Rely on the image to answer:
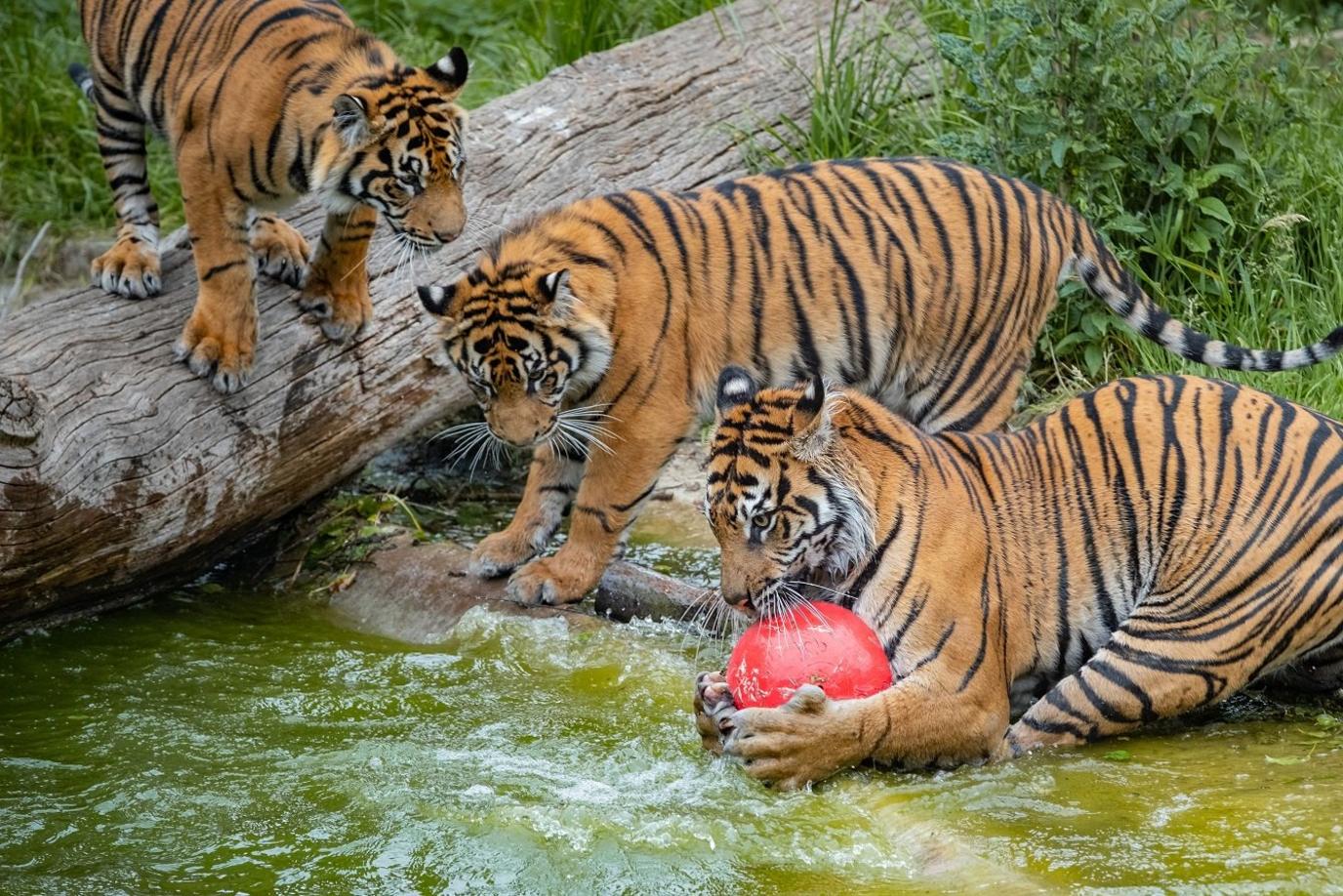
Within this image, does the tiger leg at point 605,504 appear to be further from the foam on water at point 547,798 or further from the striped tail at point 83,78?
the striped tail at point 83,78

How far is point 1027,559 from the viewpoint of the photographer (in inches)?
157

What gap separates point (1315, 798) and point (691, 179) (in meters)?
3.94

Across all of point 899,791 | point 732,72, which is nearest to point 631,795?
point 899,791

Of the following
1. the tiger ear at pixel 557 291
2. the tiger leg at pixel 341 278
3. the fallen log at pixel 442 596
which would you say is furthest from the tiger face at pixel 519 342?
the tiger leg at pixel 341 278

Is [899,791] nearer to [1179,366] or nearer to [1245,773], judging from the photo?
[1245,773]

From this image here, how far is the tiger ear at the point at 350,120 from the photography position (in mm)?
4613

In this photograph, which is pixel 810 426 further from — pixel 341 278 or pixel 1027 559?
pixel 341 278

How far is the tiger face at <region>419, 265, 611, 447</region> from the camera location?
4562 millimetres

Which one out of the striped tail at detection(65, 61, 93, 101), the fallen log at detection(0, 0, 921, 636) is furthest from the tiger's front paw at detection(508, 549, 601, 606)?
the striped tail at detection(65, 61, 93, 101)

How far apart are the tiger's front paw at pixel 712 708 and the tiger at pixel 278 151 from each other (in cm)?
179

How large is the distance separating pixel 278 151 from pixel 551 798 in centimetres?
226

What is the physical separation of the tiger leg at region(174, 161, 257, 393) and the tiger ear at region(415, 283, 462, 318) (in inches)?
28.1

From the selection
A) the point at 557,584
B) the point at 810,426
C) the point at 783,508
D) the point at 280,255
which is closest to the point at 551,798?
the point at 783,508

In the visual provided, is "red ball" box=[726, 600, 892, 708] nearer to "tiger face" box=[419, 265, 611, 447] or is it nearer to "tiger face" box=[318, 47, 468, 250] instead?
"tiger face" box=[419, 265, 611, 447]
